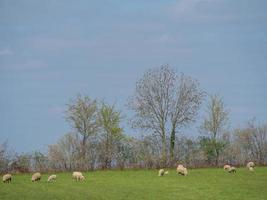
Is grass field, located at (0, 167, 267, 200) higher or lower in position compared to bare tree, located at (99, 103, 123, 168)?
lower

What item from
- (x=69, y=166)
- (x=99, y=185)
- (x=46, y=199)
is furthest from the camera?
(x=69, y=166)

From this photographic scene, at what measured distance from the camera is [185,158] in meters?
50.7

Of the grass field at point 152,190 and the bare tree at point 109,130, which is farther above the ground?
the bare tree at point 109,130

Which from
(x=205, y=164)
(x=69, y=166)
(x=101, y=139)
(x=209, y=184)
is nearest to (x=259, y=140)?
(x=205, y=164)

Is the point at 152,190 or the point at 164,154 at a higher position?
the point at 164,154

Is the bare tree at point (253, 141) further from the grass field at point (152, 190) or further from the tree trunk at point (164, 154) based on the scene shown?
the grass field at point (152, 190)

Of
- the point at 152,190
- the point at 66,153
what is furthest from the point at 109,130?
the point at 152,190

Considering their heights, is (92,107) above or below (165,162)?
above

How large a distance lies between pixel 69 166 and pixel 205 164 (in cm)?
1196

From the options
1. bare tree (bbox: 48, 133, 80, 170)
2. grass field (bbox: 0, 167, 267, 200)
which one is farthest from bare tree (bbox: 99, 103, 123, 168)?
grass field (bbox: 0, 167, 267, 200)

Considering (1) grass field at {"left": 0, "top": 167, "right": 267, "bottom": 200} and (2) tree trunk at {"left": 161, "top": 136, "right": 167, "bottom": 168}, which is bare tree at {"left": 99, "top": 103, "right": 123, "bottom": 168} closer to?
(2) tree trunk at {"left": 161, "top": 136, "right": 167, "bottom": 168}

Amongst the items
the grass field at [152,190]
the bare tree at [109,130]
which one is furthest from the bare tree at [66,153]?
the grass field at [152,190]

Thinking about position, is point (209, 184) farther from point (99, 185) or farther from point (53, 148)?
point (53, 148)

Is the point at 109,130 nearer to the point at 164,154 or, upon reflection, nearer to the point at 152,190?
the point at 164,154
